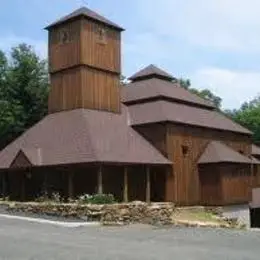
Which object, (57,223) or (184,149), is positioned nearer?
(57,223)

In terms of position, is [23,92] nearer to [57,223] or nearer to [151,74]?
[151,74]

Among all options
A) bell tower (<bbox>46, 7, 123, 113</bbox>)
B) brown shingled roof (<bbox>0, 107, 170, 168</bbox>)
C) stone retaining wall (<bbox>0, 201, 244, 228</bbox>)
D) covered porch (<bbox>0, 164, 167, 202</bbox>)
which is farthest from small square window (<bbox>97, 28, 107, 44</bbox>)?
stone retaining wall (<bbox>0, 201, 244, 228</bbox>)

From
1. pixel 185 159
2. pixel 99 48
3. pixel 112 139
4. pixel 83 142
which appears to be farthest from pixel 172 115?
pixel 83 142

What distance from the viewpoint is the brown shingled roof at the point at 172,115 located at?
35500 millimetres

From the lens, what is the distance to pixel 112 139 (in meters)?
32.8

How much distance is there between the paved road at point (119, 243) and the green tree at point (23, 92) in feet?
76.5

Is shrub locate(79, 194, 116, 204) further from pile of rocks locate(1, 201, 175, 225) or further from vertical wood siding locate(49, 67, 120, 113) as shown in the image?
vertical wood siding locate(49, 67, 120, 113)

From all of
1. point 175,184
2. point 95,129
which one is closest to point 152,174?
point 175,184

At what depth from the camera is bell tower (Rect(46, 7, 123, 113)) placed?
3591 cm

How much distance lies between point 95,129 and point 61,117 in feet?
12.6

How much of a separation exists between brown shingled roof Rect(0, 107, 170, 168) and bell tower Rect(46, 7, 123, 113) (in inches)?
35.2

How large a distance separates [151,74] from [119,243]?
84.9 ft

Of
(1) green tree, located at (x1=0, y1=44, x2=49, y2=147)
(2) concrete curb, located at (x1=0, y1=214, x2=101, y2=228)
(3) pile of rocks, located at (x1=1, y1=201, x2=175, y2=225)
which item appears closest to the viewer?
(2) concrete curb, located at (x1=0, y1=214, x2=101, y2=228)

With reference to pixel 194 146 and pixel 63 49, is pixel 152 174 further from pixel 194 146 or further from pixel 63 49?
pixel 63 49
